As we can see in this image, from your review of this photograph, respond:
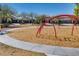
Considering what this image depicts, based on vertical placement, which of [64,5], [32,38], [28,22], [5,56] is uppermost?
[64,5]

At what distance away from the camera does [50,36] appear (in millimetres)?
3922

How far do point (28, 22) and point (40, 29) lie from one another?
8.4 inches

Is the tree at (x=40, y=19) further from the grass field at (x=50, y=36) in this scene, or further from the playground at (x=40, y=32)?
the grass field at (x=50, y=36)

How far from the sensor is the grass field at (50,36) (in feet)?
12.6

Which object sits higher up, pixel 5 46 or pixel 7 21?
pixel 7 21

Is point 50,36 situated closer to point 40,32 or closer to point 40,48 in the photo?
point 40,32

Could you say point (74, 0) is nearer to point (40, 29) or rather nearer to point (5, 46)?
point (40, 29)

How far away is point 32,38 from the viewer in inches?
153

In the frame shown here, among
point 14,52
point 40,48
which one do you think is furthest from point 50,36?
point 14,52

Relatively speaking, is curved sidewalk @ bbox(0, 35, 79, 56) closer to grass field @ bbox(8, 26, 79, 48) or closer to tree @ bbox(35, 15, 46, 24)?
grass field @ bbox(8, 26, 79, 48)

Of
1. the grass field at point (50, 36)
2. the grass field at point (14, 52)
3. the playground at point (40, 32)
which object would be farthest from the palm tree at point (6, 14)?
the grass field at point (14, 52)

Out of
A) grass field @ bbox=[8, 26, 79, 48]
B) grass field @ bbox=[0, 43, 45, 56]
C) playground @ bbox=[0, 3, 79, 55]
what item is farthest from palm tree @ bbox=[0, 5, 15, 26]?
grass field @ bbox=[0, 43, 45, 56]

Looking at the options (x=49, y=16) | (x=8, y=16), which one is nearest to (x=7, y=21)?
(x=8, y=16)

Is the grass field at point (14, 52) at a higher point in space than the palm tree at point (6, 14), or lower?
lower
